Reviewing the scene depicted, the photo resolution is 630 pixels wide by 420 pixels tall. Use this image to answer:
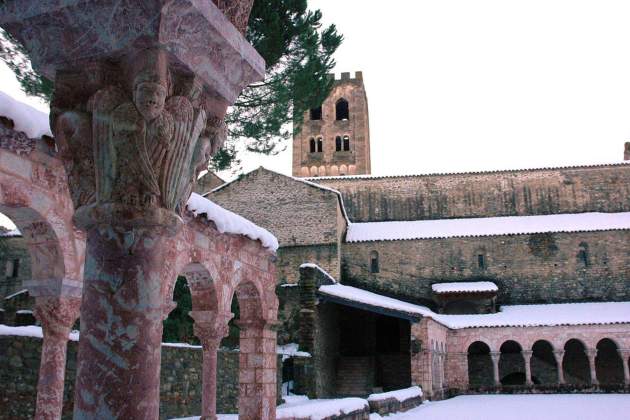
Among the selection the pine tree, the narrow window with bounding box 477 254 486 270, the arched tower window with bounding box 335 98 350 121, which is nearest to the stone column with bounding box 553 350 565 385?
the narrow window with bounding box 477 254 486 270

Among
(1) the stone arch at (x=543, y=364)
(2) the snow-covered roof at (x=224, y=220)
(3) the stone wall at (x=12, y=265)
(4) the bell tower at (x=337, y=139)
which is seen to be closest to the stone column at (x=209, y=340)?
(2) the snow-covered roof at (x=224, y=220)

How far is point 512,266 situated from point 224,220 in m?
20.8

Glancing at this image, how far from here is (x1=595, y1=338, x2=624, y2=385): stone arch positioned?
2352cm

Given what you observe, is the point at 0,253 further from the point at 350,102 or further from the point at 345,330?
the point at 350,102

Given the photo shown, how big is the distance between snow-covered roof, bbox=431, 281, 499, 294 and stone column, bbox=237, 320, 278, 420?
1738 centimetres

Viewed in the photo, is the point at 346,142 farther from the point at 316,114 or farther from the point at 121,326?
the point at 121,326

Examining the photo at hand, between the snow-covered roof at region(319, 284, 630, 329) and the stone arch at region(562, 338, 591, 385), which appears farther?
the stone arch at region(562, 338, 591, 385)

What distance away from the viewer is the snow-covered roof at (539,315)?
2172 centimetres

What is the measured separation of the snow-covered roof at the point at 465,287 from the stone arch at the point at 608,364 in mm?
4412

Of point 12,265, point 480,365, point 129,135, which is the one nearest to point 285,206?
point 480,365

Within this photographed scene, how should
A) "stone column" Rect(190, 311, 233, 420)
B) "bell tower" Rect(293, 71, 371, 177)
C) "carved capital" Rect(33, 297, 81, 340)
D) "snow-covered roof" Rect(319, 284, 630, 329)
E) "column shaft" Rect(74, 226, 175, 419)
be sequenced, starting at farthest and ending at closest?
1. "bell tower" Rect(293, 71, 371, 177)
2. "snow-covered roof" Rect(319, 284, 630, 329)
3. "stone column" Rect(190, 311, 233, 420)
4. "carved capital" Rect(33, 297, 81, 340)
5. "column shaft" Rect(74, 226, 175, 419)

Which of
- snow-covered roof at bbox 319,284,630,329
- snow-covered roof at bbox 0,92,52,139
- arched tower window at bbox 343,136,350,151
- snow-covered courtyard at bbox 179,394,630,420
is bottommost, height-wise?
snow-covered courtyard at bbox 179,394,630,420

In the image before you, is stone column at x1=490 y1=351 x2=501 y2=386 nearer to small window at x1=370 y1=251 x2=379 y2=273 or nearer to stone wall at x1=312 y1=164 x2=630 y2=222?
small window at x1=370 y1=251 x2=379 y2=273

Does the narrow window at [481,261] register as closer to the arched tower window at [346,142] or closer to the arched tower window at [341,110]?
the arched tower window at [346,142]
